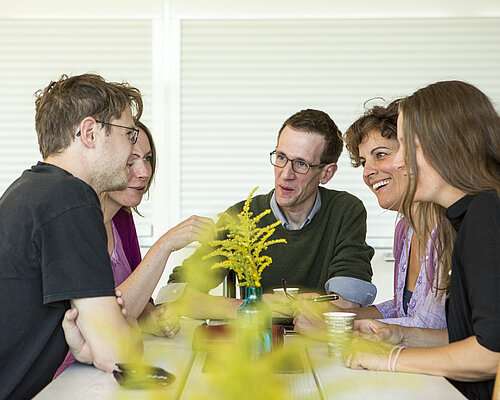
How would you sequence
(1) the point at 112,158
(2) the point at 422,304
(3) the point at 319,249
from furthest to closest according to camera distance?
1. (3) the point at 319,249
2. (2) the point at 422,304
3. (1) the point at 112,158

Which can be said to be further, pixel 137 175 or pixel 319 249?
pixel 319 249

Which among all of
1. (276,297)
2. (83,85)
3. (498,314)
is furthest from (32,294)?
(498,314)

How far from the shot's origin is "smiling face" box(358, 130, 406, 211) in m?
2.54

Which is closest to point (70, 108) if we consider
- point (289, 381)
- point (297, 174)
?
point (289, 381)

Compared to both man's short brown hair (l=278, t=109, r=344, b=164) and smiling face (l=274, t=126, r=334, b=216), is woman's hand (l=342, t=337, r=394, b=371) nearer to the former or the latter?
smiling face (l=274, t=126, r=334, b=216)

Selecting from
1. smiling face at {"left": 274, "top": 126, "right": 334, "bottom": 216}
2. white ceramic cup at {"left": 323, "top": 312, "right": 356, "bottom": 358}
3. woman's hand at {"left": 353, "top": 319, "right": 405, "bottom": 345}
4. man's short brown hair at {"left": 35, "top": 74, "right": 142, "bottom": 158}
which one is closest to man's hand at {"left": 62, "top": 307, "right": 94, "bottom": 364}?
man's short brown hair at {"left": 35, "top": 74, "right": 142, "bottom": 158}

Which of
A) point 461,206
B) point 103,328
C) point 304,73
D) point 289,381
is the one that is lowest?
point 289,381

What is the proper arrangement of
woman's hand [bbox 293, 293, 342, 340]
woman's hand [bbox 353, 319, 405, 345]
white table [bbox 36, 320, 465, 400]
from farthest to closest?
woman's hand [bbox 293, 293, 342, 340] < woman's hand [bbox 353, 319, 405, 345] < white table [bbox 36, 320, 465, 400]

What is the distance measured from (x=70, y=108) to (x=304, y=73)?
2540 mm

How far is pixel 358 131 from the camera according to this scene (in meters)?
2.62

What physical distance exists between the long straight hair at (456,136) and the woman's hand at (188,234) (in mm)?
740

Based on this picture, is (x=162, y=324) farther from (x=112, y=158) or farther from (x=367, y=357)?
(x=367, y=357)

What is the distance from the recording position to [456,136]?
1.56 m

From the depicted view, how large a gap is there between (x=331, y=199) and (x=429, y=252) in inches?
31.8
